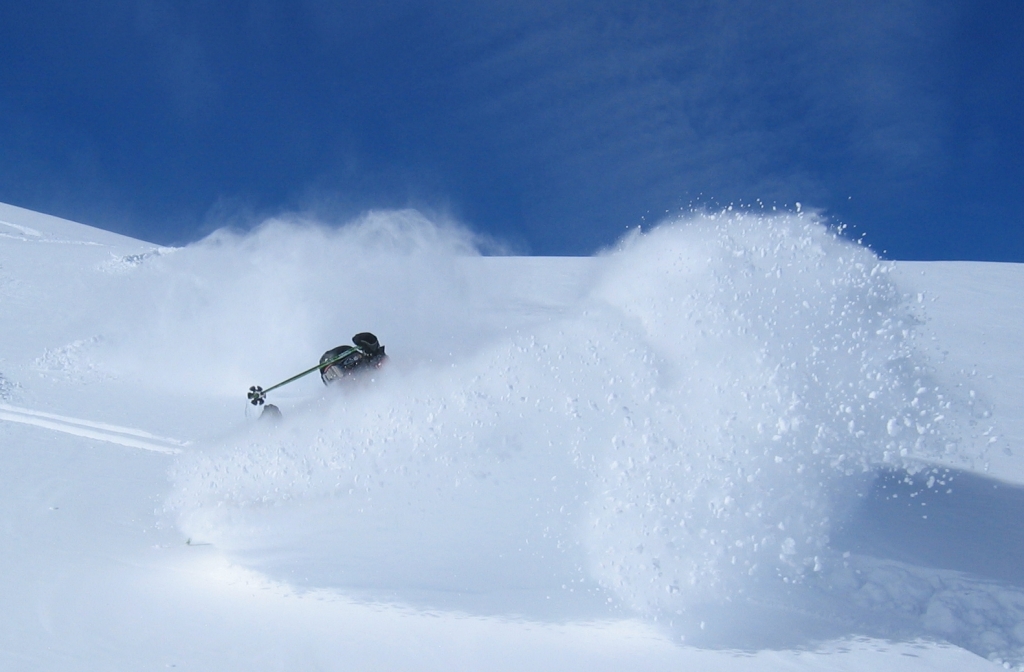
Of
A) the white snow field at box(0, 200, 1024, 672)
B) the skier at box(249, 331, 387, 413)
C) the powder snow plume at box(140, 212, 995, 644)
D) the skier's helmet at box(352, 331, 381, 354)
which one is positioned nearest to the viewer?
the white snow field at box(0, 200, 1024, 672)

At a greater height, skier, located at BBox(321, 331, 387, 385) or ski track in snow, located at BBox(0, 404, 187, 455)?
skier, located at BBox(321, 331, 387, 385)

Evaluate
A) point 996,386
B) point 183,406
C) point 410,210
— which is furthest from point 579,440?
point 410,210

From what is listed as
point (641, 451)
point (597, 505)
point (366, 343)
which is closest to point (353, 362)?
point (366, 343)

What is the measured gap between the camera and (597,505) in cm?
470

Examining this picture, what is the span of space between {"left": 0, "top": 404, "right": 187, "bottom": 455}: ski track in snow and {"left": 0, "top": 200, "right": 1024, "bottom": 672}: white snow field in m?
0.06

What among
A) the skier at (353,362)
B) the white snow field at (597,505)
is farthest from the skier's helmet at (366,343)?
the white snow field at (597,505)

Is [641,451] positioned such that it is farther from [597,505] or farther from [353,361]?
[353,361]

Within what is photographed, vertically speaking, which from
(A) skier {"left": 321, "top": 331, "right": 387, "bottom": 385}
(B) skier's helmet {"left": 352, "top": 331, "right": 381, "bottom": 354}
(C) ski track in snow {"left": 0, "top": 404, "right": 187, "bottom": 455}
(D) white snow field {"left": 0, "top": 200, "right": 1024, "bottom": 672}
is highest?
(B) skier's helmet {"left": 352, "top": 331, "right": 381, "bottom": 354}

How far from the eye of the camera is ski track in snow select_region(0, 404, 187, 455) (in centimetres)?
792

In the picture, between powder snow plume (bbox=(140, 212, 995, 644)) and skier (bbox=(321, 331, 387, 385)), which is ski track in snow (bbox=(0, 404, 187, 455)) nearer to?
powder snow plume (bbox=(140, 212, 995, 644))

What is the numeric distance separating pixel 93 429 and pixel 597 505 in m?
6.77

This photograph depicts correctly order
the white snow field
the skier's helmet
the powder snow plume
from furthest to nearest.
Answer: the skier's helmet → the powder snow plume → the white snow field

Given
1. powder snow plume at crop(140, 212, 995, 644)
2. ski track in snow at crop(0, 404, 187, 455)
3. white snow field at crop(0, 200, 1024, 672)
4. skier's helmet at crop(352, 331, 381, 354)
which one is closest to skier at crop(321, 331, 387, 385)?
skier's helmet at crop(352, 331, 381, 354)

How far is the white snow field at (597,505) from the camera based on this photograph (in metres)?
3.98
